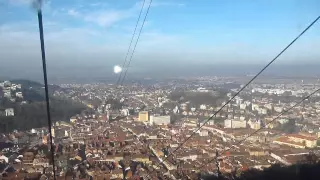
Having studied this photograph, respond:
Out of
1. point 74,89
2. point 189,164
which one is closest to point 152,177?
point 189,164

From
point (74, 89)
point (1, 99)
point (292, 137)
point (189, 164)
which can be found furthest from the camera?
point (74, 89)

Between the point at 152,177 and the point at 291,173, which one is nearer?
the point at 291,173

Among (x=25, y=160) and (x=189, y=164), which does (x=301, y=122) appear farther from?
(x=25, y=160)

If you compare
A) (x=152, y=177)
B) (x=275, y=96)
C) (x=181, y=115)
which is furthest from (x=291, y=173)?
(x=275, y=96)

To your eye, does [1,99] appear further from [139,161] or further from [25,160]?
[139,161]

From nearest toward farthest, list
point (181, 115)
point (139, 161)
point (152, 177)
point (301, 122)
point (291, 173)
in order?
point (291, 173)
point (152, 177)
point (139, 161)
point (301, 122)
point (181, 115)

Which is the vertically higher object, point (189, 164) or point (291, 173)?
point (291, 173)
